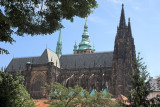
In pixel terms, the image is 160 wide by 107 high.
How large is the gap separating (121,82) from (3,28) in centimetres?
4243

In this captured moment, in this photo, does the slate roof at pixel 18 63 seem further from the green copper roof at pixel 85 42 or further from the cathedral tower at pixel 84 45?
the green copper roof at pixel 85 42

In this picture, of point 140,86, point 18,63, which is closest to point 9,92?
point 140,86

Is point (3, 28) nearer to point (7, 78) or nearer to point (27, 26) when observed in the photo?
point (27, 26)

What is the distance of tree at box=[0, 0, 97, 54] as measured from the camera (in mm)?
12930

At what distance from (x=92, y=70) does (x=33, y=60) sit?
18596 millimetres

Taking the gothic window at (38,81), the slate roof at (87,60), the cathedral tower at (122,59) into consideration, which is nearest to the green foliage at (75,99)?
the cathedral tower at (122,59)

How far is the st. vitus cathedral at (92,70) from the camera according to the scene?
2111 inches

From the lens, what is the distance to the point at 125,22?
59.1m

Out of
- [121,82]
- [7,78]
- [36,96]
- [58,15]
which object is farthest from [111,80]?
[58,15]

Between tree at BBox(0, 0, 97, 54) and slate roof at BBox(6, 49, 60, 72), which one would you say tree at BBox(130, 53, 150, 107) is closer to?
tree at BBox(0, 0, 97, 54)

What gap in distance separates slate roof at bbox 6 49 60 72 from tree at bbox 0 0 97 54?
1816 inches

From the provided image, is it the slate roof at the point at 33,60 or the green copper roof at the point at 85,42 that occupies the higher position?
the green copper roof at the point at 85,42

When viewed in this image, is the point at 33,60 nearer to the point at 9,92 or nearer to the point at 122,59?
the point at 122,59

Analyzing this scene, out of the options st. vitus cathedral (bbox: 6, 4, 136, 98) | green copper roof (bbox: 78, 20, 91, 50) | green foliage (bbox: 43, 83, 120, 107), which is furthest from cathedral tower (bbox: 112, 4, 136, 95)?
green copper roof (bbox: 78, 20, 91, 50)
